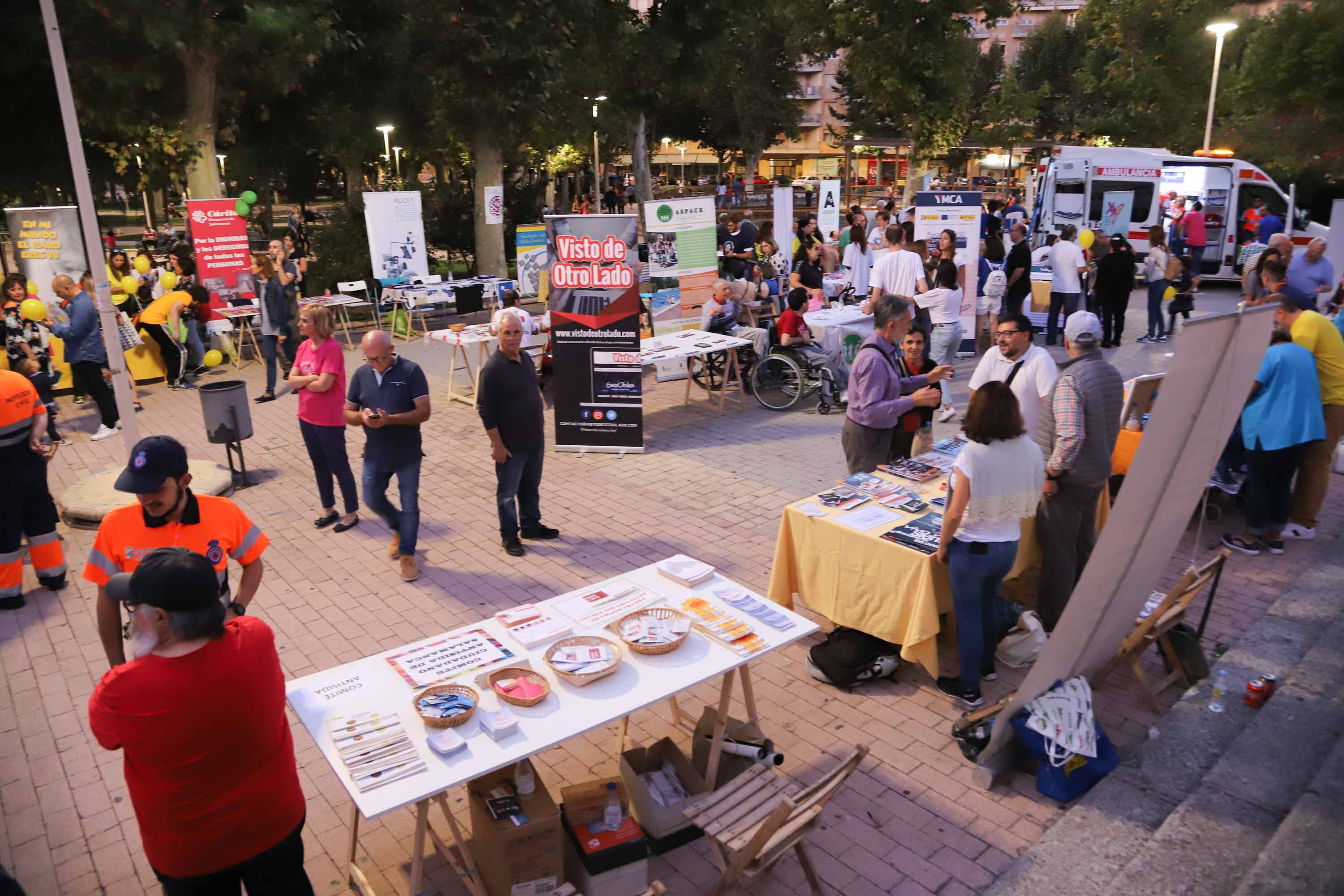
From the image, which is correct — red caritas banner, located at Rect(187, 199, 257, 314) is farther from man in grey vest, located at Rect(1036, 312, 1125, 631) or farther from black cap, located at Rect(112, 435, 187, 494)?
man in grey vest, located at Rect(1036, 312, 1125, 631)

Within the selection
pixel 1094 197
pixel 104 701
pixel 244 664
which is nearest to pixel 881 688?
pixel 244 664

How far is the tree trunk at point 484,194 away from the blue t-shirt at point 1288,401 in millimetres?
14997

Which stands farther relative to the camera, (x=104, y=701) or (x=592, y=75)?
(x=592, y=75)

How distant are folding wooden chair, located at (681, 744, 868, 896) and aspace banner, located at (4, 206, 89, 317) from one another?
11.3 m

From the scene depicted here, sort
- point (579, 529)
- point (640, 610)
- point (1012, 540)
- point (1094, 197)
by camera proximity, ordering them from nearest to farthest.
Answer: point (640, 610)
point (1012, 540)
point (579, 529)
point (1094, 197)

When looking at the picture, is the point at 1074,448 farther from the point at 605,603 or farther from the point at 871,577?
the point at 605,603

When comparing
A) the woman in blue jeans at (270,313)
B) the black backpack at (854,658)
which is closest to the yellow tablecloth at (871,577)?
the black backpack at (854,658)

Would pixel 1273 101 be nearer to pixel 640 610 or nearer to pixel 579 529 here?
pixel 579 529

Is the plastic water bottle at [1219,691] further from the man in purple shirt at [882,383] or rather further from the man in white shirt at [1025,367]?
the man in purple shirt at [882,383]

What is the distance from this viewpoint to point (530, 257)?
17141 mm

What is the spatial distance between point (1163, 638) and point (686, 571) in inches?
109

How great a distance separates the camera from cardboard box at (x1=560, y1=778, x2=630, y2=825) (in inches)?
143

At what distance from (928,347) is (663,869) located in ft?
24.4

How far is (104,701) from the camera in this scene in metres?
2.53
